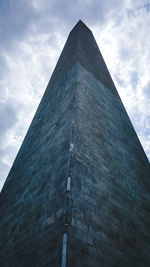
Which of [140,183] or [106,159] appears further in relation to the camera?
[140,183]

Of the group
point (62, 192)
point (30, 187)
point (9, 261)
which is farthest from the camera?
point (30, 187)

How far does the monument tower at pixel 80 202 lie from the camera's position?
10.4 ft

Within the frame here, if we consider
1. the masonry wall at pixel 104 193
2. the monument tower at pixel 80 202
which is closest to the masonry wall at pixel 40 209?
the monument tower at pixel 80 202

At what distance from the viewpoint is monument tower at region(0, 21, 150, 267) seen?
316cm

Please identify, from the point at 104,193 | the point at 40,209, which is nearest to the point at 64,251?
the point at 40,209

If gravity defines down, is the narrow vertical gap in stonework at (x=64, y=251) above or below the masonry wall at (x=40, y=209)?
below

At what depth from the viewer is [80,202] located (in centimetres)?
356

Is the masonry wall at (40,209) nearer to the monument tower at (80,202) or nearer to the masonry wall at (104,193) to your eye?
the monument tower at (80,202)

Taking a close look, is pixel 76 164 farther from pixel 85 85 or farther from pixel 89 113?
pixel 85 85

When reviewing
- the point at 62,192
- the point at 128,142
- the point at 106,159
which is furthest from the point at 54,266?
the point at 128,142

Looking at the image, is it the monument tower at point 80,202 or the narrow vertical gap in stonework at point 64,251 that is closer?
the narrow vertical gap in stonework at point 64,251

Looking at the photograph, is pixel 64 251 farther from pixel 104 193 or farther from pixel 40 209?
pixel 104 193

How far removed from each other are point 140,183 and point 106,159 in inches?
65.5

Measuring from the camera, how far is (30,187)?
521 centimetres
